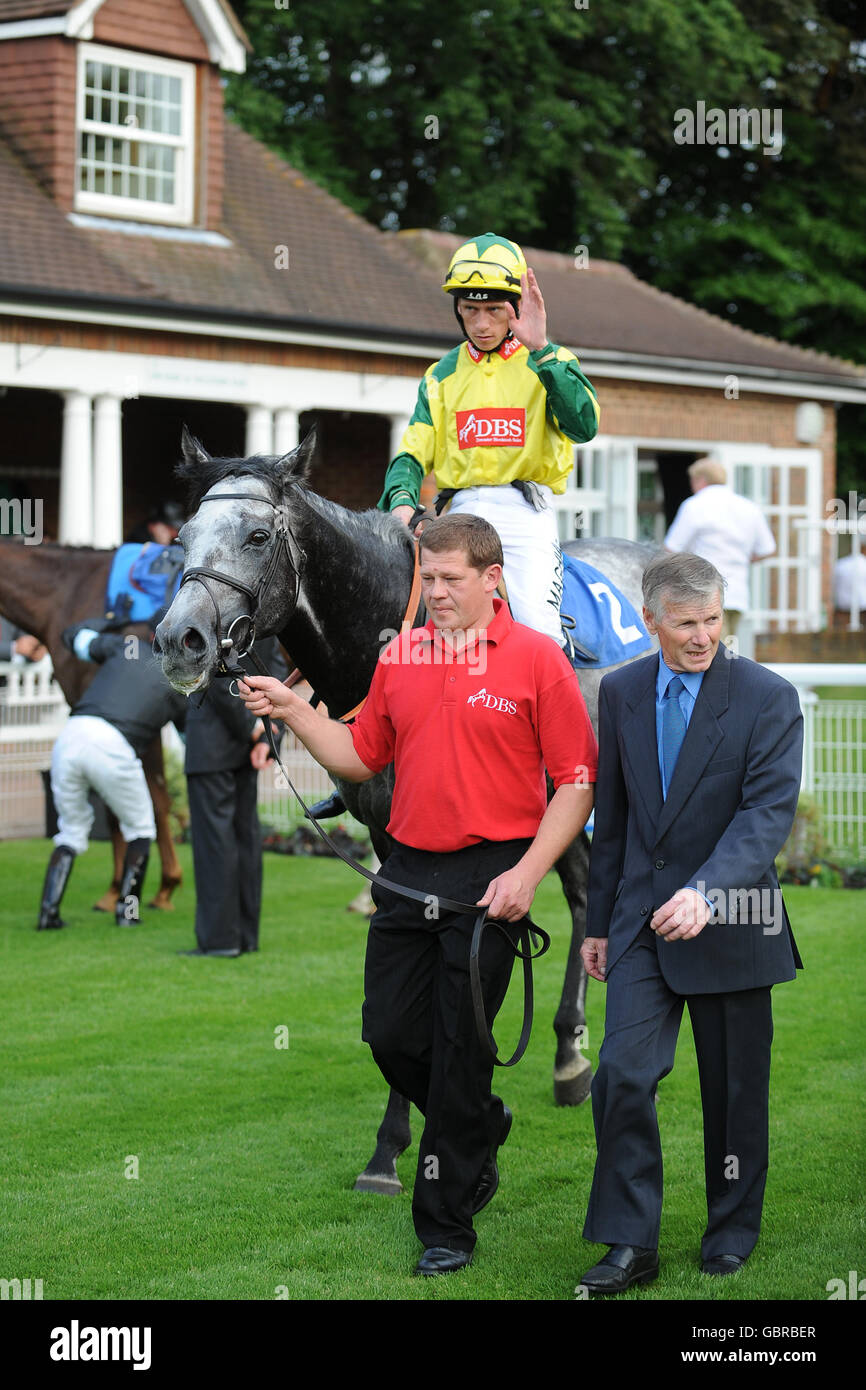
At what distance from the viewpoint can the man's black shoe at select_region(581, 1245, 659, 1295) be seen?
424 cm

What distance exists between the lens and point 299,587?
4.85m

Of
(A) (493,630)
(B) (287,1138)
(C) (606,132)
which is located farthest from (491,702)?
(C) (606,132)

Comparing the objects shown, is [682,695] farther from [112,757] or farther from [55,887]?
[55,887]

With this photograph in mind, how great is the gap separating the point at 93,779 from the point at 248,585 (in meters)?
5.03

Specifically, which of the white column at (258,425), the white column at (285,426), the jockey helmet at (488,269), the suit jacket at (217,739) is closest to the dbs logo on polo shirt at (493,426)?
the jockey helmet at (488,269)

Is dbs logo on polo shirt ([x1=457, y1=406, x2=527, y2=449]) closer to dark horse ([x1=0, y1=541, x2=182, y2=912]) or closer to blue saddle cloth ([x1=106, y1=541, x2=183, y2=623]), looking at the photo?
blue saddle cloth ([x1=106, y1=541, x2=183, y2=623])

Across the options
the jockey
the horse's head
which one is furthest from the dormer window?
the horse's head

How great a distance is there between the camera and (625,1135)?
425 centimetres

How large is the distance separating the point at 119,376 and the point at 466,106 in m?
12.3

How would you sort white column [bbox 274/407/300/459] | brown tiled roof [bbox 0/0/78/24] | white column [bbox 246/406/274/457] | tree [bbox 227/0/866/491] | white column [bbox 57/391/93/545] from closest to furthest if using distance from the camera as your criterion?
1. white column [bbox 57/391/93/545]
2. brown tiled roof [bbox 0/0/78/24]
3. white column [bbox 246/406/274/457]
4. white column [bbox 274/407/300/459]
5. tree [bbox 227/0/866/491]

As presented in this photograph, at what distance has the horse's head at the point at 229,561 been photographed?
421 cm

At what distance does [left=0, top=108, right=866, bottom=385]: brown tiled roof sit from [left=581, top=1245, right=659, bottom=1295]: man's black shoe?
10844 millimetres

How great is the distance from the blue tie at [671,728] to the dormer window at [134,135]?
12535 millimetres

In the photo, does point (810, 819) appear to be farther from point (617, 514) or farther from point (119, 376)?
point (617, 514)
